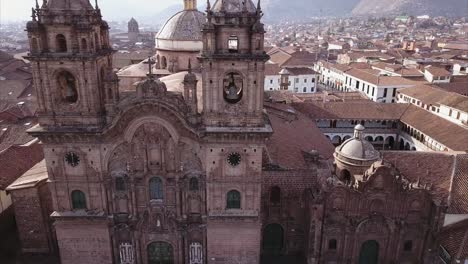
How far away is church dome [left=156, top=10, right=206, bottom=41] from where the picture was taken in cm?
3631

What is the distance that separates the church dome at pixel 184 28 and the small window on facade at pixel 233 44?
11253 millimetres

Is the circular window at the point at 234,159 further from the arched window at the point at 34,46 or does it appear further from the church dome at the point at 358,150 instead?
the arched window at the point at 34,46

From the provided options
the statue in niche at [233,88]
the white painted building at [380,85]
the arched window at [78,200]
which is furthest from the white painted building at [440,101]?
the arched window at [78,200]

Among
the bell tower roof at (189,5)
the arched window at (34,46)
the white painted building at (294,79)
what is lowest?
the white painted building at (294,79)

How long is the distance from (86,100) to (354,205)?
19.5 m

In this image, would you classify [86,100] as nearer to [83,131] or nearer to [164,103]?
[83,131]

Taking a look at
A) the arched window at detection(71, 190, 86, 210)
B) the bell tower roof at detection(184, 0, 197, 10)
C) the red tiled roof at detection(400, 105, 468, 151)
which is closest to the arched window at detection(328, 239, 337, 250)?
the arched window at detection(71, 190, 86, 210)

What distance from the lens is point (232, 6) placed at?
968 inches

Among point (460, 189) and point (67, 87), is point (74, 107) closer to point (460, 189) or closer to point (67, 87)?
point (67, 87)

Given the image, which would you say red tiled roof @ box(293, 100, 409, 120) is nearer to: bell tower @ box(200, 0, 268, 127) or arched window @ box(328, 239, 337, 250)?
arched window @ box(328, 239, 337, 250)

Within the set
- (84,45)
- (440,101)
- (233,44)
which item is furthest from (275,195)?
(440,101)

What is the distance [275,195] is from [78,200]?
1428 centimetres

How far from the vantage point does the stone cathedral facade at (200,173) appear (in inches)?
985

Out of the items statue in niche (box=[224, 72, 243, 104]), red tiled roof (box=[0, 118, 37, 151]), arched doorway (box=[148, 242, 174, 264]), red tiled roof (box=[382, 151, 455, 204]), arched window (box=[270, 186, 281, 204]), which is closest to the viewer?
statue in niche (box=[224, 72, 243, 104])
